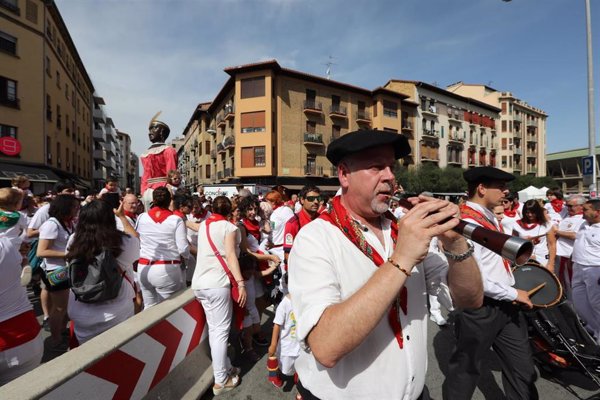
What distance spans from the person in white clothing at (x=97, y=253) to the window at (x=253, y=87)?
28197 mm

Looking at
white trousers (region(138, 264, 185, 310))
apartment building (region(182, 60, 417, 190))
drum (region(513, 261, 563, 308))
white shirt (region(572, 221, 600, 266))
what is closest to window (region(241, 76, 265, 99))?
apartment building (region(182, 60, 417, 190))

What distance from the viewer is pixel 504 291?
260 cm

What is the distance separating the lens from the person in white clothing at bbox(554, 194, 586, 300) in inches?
218

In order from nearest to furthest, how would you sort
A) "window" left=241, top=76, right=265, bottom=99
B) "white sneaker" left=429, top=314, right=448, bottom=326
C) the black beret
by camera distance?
1. the black beret
2. "white sneaker" left=429, top=314, right=448, bottom=326
3. "window" left=241, top=76, right=265, bottom=99

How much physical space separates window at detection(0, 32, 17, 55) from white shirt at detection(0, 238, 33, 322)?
25.2 metres

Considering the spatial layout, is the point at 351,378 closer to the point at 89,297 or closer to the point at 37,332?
the point at 89,297

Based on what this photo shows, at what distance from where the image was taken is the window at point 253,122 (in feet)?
96.0

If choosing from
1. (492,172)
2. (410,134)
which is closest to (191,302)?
(492,172)

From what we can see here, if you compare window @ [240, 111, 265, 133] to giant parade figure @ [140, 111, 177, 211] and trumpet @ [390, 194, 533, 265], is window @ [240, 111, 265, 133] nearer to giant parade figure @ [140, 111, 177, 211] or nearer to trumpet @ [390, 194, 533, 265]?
giant parade figure @ [140, 111, 177, 211]

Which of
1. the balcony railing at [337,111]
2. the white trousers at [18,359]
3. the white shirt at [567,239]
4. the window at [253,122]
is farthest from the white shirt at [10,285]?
Answer: the balcony railing at [337,111]

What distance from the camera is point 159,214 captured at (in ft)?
13.0

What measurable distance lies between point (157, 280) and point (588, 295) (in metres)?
5.92

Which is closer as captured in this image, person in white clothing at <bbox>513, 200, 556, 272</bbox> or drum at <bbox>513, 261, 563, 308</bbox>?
drum at <bbox>513, 261, 563, 308</bbox>

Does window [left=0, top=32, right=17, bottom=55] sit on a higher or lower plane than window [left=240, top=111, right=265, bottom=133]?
higher
